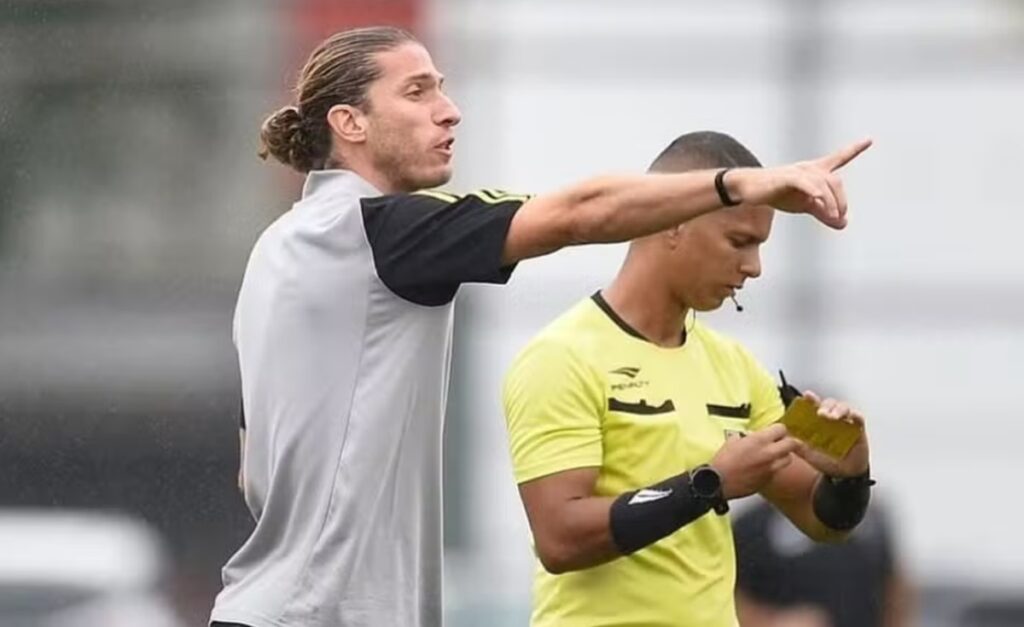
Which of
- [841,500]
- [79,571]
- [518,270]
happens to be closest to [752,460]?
[841,500]

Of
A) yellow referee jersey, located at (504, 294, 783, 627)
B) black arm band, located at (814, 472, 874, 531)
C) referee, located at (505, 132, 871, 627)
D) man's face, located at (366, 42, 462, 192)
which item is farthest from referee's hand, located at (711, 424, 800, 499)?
man's face, located at (366, 42, 462, 192)

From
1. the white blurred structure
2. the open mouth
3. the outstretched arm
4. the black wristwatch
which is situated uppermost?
the open mouth

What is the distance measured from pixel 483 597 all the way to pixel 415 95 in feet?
8.58

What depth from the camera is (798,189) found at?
3.33 m

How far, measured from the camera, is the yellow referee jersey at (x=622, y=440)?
382 cm

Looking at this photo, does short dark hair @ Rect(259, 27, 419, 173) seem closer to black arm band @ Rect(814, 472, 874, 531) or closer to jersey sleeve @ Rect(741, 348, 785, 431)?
jersey sleeve @ Rect(741, 348, 785, 431)

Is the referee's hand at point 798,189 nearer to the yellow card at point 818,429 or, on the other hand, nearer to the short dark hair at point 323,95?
the yellow card at point 818,429

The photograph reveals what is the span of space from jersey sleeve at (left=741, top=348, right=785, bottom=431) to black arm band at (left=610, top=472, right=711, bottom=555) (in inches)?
12.6

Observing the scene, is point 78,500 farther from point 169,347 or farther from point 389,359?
point 389,359

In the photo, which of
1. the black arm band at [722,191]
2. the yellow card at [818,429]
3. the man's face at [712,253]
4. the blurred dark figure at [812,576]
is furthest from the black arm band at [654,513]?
the blurred dark figure at [812,576]

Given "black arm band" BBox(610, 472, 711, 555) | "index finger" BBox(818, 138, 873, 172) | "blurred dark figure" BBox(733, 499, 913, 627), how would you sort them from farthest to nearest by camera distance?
"blurred dark figure" BBox(733, 499, 913, 627), "black arm band" BBox(610, 472, 711, 555), "index finger" BBox(818, 138, 873, 172)

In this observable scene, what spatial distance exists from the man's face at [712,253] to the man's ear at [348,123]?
0.45m

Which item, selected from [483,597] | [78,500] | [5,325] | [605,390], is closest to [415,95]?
[605,390]

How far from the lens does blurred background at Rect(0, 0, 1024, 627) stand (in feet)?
18.5
